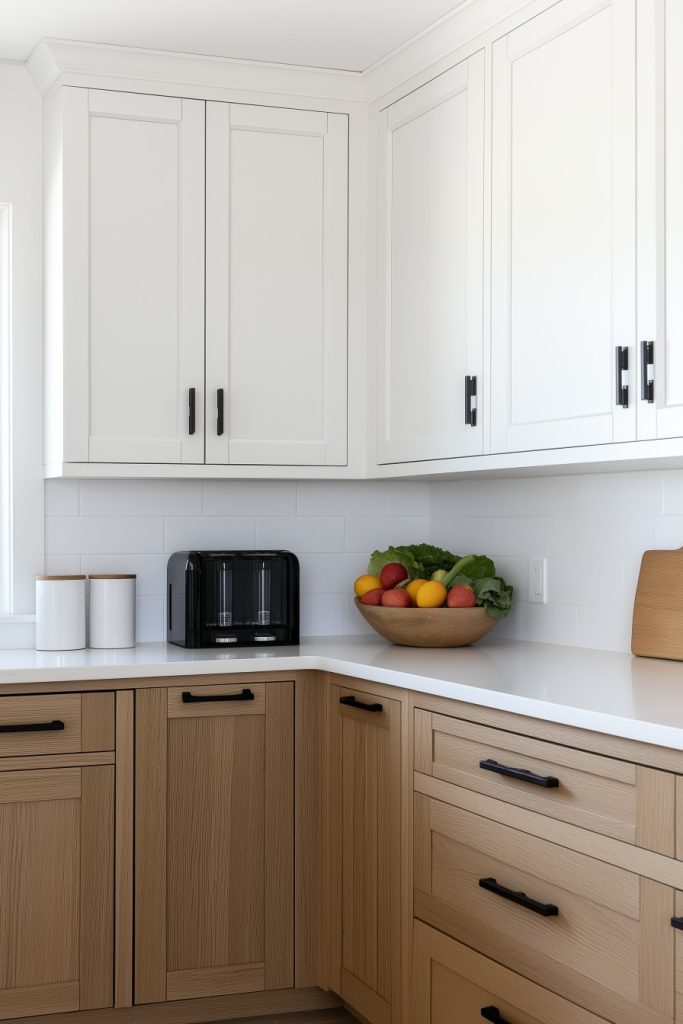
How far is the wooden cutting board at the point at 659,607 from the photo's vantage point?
2570mm

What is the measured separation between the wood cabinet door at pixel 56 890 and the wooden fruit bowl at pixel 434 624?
796 millimetres

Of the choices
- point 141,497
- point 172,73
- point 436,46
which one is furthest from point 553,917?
point 172,73

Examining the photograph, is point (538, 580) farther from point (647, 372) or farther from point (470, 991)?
point (470, 991)

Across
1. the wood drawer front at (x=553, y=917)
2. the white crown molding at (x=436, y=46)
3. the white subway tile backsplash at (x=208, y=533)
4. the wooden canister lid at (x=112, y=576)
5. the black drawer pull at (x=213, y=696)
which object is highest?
the white crown molding at (x=436, y=46)

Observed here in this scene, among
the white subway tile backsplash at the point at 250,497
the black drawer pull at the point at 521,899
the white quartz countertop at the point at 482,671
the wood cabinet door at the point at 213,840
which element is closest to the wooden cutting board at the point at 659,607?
the white quartz countertop at the point at 482,671

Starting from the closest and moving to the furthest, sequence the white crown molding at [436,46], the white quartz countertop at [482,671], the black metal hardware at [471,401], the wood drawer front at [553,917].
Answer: the wood drawer front at [553,917], the white quartz countertop at [482,671], the white crown molding at [436,46], the black metal hardware at [471,401]

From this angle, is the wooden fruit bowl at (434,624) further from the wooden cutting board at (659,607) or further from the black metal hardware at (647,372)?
the black metal hardware at (647,372)

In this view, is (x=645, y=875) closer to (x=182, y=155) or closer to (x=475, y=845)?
(x=475, y=845)

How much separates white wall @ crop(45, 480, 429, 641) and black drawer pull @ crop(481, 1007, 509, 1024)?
1494mm

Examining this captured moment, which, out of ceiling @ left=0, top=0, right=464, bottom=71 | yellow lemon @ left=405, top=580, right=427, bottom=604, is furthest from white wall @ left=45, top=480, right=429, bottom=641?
ceiling @ left=0, top=0, right=464, bottom=71

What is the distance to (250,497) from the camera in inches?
135

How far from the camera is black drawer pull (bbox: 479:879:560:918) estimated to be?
1.98 metres

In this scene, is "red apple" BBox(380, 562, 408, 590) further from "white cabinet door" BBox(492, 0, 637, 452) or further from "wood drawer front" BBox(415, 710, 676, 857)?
"wood drawer front" BBox(415, 710, 676, 857)

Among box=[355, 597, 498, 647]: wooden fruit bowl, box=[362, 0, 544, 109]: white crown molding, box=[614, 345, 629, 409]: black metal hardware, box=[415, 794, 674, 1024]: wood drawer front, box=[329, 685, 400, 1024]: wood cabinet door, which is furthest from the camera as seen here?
box=[355, 597, 498, 647]: wooden fruit bowl
